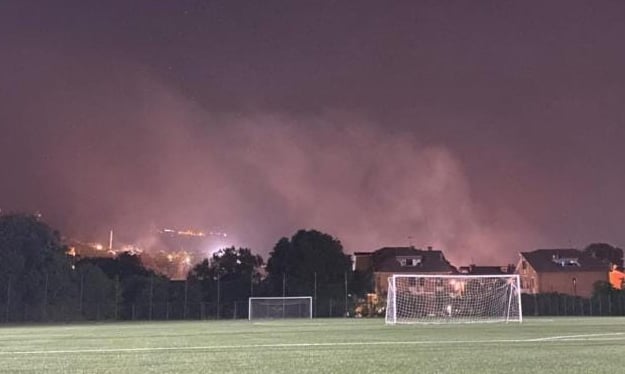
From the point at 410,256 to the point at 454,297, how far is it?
4021cm

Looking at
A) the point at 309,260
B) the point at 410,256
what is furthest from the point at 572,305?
the point at 410,256

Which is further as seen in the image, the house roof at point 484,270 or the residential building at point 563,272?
the house roof at point 484,270

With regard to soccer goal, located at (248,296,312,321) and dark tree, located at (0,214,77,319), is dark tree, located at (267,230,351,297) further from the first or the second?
dark tree, located at (0,214,77,319)

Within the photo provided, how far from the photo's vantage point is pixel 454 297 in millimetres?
42469

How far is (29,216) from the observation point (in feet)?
187

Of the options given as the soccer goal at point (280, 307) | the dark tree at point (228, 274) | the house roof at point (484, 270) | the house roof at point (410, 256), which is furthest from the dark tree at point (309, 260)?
the house roof at point (484, 270)

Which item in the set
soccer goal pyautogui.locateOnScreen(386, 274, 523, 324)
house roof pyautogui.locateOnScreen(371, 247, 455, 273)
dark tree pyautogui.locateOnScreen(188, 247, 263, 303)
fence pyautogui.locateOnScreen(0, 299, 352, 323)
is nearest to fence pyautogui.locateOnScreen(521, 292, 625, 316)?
soccer goal pyautogui.locateOnScreen(386, 274, 523, 324)

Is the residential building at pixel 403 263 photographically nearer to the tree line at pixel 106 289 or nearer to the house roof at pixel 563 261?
the house roof at pixel 563 261

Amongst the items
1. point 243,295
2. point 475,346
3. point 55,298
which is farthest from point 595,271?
point 475,346

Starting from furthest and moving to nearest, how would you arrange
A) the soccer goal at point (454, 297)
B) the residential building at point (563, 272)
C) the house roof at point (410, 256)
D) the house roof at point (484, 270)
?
the house roof at point (484, 270) < the house roof at point (410, 256) < the residential building at point (563, 272) < the soccer goal at point (454, 297)

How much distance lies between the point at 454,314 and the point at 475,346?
26.3 meters

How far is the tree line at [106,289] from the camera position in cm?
5166

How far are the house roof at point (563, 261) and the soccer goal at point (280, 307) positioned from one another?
118 feet

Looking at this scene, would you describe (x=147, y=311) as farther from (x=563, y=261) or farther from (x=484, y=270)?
(x=484, y=270)
